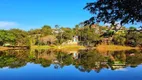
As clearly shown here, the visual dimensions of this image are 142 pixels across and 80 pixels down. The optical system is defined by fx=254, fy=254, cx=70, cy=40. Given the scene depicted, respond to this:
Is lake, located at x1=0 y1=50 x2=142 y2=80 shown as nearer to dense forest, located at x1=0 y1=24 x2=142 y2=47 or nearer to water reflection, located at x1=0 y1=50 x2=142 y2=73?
water reflection, located at x1=0 y1=50 x2=142 y2=73

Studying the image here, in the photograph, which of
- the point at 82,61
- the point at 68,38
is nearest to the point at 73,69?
the point at 82,61

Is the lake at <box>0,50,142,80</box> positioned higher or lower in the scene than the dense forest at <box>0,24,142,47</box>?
lower

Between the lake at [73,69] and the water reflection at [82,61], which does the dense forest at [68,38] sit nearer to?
the water reflection at [82,61]

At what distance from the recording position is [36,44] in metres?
54.5

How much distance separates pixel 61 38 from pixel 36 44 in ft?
18.4

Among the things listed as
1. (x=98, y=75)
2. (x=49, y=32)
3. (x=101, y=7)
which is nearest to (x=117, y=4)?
(x=101, y=7)

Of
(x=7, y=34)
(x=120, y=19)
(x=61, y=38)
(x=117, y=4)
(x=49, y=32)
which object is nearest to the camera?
(x=117, y=4)

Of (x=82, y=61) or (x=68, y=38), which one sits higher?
(x=68, y=38)

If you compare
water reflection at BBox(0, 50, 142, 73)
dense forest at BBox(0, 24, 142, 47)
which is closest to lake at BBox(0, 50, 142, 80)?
water reflection at BBox(0, 50, 142, 73)

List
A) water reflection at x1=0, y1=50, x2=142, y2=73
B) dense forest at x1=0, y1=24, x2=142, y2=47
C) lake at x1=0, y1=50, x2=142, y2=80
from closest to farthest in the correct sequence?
1. lake at x1=0, y1=50, x2=142, y2=80
2. water reflection at x1=0, y1=50, x2=142, y2=73
3. dense forest at x1=0, y1=24, x2=142, y2=47

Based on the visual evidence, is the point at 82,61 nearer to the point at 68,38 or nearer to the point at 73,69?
the point at 73,69

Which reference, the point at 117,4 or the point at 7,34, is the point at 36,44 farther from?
the point at 117,4

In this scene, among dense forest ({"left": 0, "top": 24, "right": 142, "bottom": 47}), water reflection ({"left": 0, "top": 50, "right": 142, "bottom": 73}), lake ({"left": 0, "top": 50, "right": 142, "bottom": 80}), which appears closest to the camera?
lake ({"left": 0, "top": 50, "right": 142, "bottom": 80})

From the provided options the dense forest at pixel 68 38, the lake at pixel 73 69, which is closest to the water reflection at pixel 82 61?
the lake at pixel 73 69
